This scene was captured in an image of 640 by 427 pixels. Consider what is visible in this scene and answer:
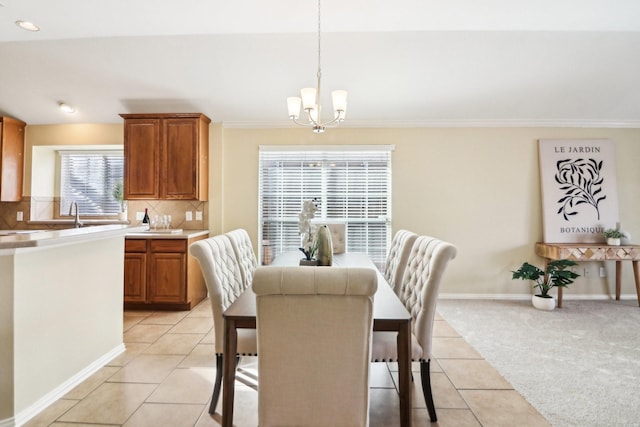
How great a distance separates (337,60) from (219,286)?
2.60 meters

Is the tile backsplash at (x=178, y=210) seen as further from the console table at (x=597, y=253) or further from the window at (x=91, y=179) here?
the console table at (x=597, y=253)

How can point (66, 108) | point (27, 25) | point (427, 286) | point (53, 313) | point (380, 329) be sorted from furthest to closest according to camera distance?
1. point (66, 108)
2. point (27, 25)
3. point (53, 313)
4. point (427, 286)
5. point (380, 329)

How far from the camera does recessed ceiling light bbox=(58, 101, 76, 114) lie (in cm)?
414

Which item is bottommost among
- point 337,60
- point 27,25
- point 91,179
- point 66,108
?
point 91,179

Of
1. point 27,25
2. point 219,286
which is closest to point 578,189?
point 219,286

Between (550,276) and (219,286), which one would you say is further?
(550,276)

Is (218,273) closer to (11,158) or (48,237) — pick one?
(48,237)

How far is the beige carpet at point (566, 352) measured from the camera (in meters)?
2.06

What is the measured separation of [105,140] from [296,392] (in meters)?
4.64

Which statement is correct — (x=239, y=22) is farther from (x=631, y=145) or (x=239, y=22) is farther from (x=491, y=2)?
(x=631, y=145)

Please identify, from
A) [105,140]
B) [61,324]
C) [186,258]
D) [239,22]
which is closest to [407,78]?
[239,22]

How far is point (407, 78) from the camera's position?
3637 mm

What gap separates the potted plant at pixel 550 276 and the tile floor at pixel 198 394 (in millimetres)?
1638

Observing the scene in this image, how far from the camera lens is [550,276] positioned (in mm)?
4074
